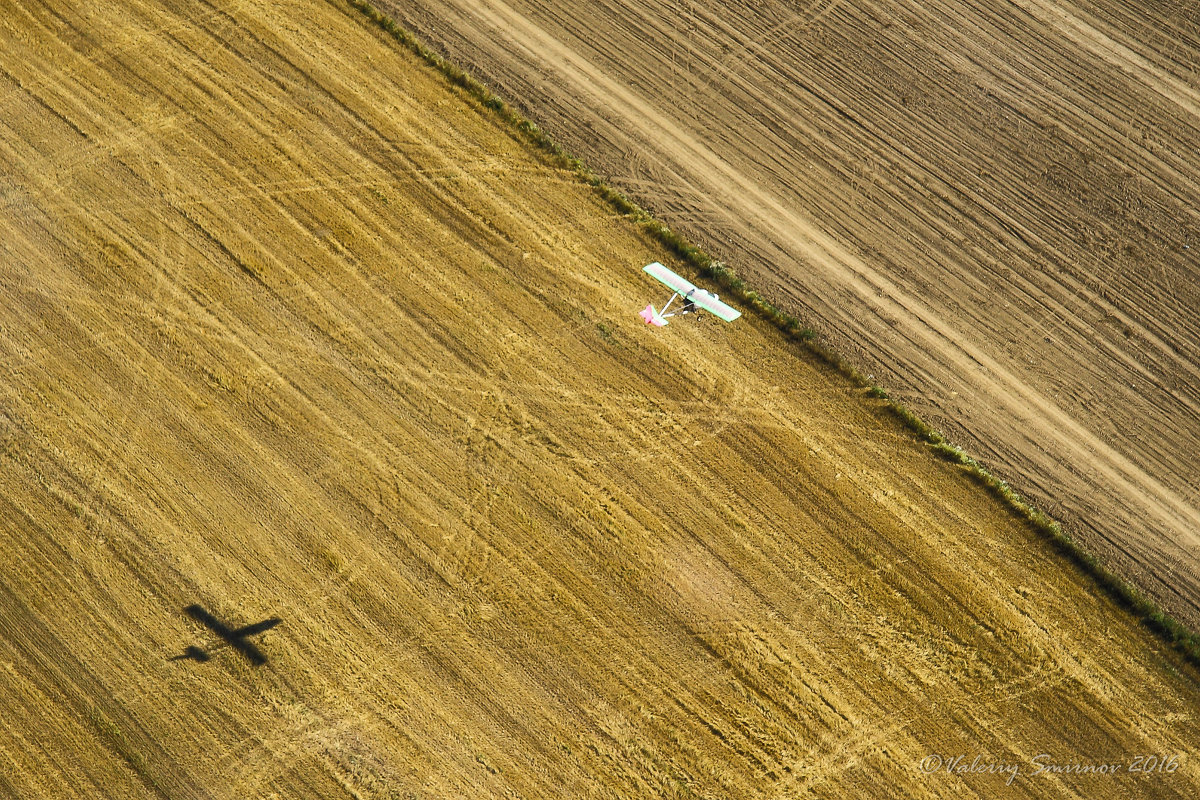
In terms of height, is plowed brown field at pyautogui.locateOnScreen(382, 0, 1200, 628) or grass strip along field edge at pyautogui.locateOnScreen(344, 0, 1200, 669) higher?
plowed brown field at pyautogui.locateOnScreen(382, 0, 1200, 628)

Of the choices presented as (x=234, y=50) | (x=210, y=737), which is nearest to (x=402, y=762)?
(x=210, y=737)

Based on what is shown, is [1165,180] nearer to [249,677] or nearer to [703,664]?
[703,664]

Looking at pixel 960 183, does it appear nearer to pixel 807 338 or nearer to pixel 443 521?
pixel 807 338

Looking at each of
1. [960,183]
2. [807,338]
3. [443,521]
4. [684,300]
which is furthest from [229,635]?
[960,183]

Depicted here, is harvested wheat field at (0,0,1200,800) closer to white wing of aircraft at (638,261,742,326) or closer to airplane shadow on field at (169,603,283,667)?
airplane shadow on field at (169,603,283,667)

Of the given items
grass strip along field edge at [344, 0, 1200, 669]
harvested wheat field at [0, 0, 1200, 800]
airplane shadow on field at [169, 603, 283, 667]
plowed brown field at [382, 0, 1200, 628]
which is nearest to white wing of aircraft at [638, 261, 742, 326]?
harvested wheat field at [0, 0, 1200, 800]

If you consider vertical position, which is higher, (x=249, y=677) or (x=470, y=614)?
(x=470, y=614)

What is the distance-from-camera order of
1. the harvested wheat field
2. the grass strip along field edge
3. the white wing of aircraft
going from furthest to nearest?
the white wing of aircraft < the grass strip along field edge < the harvested wheat field
